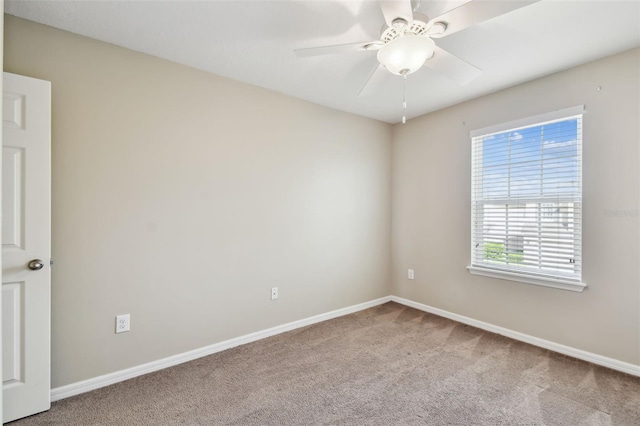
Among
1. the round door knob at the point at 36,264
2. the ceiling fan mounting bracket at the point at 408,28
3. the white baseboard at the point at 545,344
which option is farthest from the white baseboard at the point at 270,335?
the ceiling fan mounting bracket at the point at 408,28

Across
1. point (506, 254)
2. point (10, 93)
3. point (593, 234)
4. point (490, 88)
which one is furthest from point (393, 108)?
point (10, 93)

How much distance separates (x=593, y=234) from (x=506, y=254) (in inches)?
27.4

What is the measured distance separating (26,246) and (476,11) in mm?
2716

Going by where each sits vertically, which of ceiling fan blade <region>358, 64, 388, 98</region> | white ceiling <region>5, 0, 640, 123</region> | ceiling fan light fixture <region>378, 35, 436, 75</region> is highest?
white ceiling <region>5, 0, 640, 123</region>

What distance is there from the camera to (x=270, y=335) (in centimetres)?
295

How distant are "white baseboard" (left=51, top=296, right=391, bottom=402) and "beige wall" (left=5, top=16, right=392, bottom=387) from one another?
0.05 metres

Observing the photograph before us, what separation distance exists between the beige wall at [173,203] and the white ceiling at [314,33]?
0.19 meters

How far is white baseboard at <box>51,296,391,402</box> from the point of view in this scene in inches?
79.1

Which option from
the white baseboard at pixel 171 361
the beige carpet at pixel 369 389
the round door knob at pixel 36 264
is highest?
the round door knob at pixel 36 264

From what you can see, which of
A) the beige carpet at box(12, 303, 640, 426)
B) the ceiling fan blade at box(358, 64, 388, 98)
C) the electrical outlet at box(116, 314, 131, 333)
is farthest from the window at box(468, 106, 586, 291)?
the electrical outlet at box(116, 314, 131, 333)

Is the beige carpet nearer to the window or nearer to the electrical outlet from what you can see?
the electrical outlet

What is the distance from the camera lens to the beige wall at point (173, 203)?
6.63 ft

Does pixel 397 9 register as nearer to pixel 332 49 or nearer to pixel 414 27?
pixel 414 27

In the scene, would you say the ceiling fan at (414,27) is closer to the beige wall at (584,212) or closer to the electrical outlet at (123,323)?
the beige wall at (584,212)
